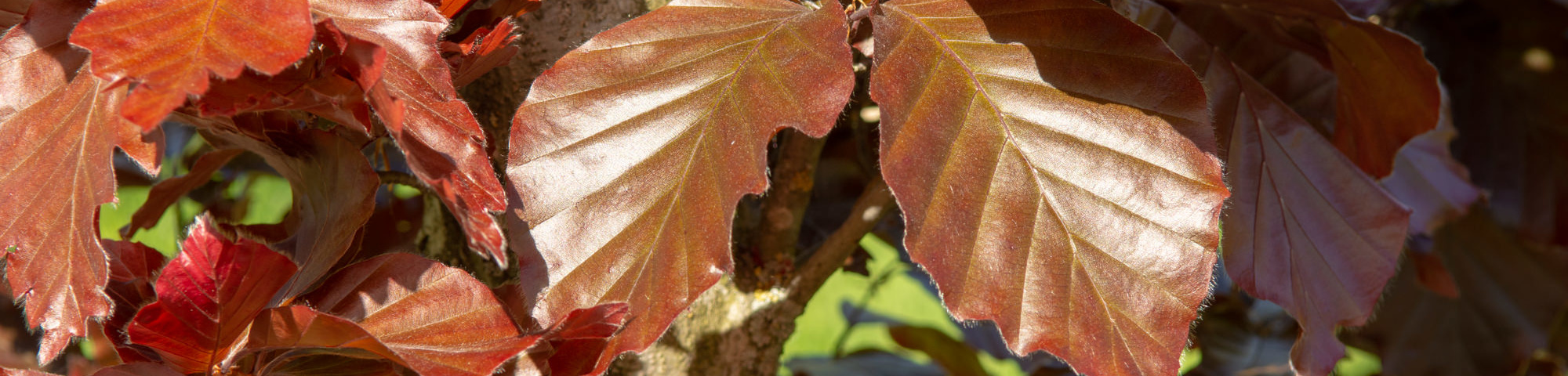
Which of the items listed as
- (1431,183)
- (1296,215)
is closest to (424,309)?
(1296,215)

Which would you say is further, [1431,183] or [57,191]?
[1431,183]

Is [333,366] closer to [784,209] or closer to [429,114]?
[429,114]

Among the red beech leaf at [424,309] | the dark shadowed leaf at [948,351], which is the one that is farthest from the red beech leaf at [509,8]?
the dark shadowed leaf at [948,351]

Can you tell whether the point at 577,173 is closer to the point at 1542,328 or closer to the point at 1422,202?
the point at 1422,202

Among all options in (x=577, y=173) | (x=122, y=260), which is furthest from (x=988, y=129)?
(x=122, y=260)

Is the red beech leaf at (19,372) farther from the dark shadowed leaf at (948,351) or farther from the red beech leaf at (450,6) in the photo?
the dark shadowed leaf at (948,351)

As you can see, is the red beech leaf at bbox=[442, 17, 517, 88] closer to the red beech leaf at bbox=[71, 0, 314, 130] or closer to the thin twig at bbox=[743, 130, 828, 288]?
the red beech leaf at bbox=[71, 0, 314, 130]
